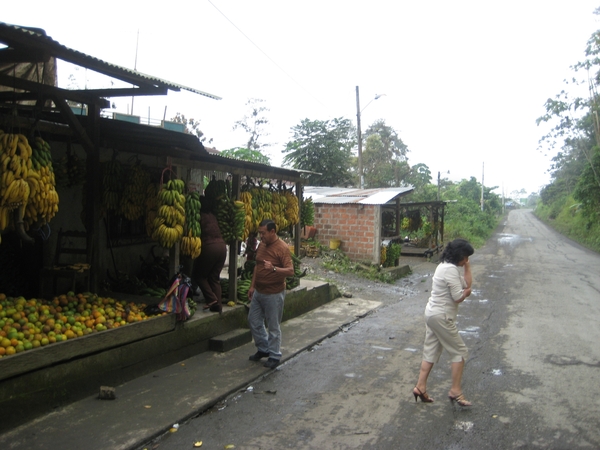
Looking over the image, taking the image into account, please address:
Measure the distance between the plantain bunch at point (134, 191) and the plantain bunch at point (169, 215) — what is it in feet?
2.43

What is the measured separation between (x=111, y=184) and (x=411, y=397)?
4681 mm

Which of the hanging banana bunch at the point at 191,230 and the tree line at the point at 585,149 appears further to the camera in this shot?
the tree line at the point at 585,149

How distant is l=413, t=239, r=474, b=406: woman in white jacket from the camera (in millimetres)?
5070

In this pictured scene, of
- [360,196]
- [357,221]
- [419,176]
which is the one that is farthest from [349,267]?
[419,176]

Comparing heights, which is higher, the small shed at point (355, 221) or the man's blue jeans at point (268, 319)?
the small shed at point (355, 221)

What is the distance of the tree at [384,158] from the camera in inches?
1549

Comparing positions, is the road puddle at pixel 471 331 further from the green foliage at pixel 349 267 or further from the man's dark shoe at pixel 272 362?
the green foliage at pixel 349 267

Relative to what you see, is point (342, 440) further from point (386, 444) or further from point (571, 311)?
point (571, 311)

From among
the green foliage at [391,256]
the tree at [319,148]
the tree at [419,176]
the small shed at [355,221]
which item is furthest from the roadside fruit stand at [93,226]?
the tree at [419,176]

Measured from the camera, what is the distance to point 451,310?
16.8ft

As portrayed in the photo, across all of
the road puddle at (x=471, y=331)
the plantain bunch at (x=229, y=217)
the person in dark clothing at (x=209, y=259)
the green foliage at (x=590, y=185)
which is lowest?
the road puddle at (x=471, y=331)

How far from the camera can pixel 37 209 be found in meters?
4.93

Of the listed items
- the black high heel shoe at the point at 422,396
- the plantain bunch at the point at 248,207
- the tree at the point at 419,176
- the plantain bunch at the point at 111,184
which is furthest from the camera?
the tree at the point at 419,176

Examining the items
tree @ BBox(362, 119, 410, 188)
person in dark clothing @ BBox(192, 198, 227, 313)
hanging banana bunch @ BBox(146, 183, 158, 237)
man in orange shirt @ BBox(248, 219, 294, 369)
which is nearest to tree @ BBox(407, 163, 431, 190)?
tree @ BBox(362, 119, 410, 188)
